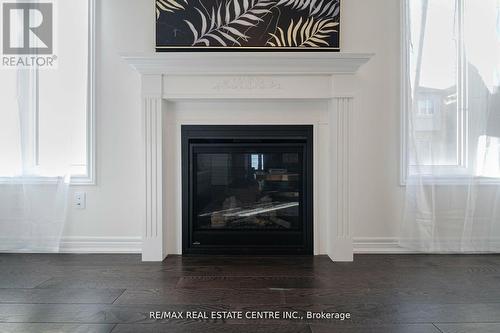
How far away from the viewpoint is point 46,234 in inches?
105

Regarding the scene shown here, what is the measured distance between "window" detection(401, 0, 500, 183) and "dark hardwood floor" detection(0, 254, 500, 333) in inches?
32.0

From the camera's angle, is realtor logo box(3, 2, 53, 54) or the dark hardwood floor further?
realtor logo box(3, 2, 53, 54)

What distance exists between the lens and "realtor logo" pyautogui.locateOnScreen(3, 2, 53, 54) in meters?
2.65

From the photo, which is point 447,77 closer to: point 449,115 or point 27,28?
point 449,115

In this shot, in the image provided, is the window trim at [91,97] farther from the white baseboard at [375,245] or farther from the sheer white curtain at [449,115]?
the sheer white curtain at [449,115]

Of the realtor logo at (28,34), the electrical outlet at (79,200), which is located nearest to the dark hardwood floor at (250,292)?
the electrical outlet at (79,200)

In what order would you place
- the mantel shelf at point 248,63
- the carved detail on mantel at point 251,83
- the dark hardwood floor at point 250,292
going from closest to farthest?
the dark hardwood floor at point 250,292
the mantel shelf at point 248,63
the carved detail on mantel at point 251,83

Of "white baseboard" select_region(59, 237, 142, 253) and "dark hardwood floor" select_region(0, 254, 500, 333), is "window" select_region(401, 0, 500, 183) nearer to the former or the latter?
"dark hardwood floor" select_region(0, 254, 500, 333)

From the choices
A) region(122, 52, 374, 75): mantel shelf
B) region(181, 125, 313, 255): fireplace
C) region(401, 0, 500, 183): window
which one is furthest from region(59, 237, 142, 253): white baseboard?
region(401, 0, 500, 183): window

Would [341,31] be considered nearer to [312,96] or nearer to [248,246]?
[312,96]

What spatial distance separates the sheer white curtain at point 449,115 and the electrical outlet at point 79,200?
2.44 meters

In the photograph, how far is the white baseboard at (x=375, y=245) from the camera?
271 centimetres

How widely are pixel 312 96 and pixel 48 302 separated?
2.03 metres

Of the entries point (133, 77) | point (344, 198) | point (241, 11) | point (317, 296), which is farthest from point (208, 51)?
point (317, 296)
